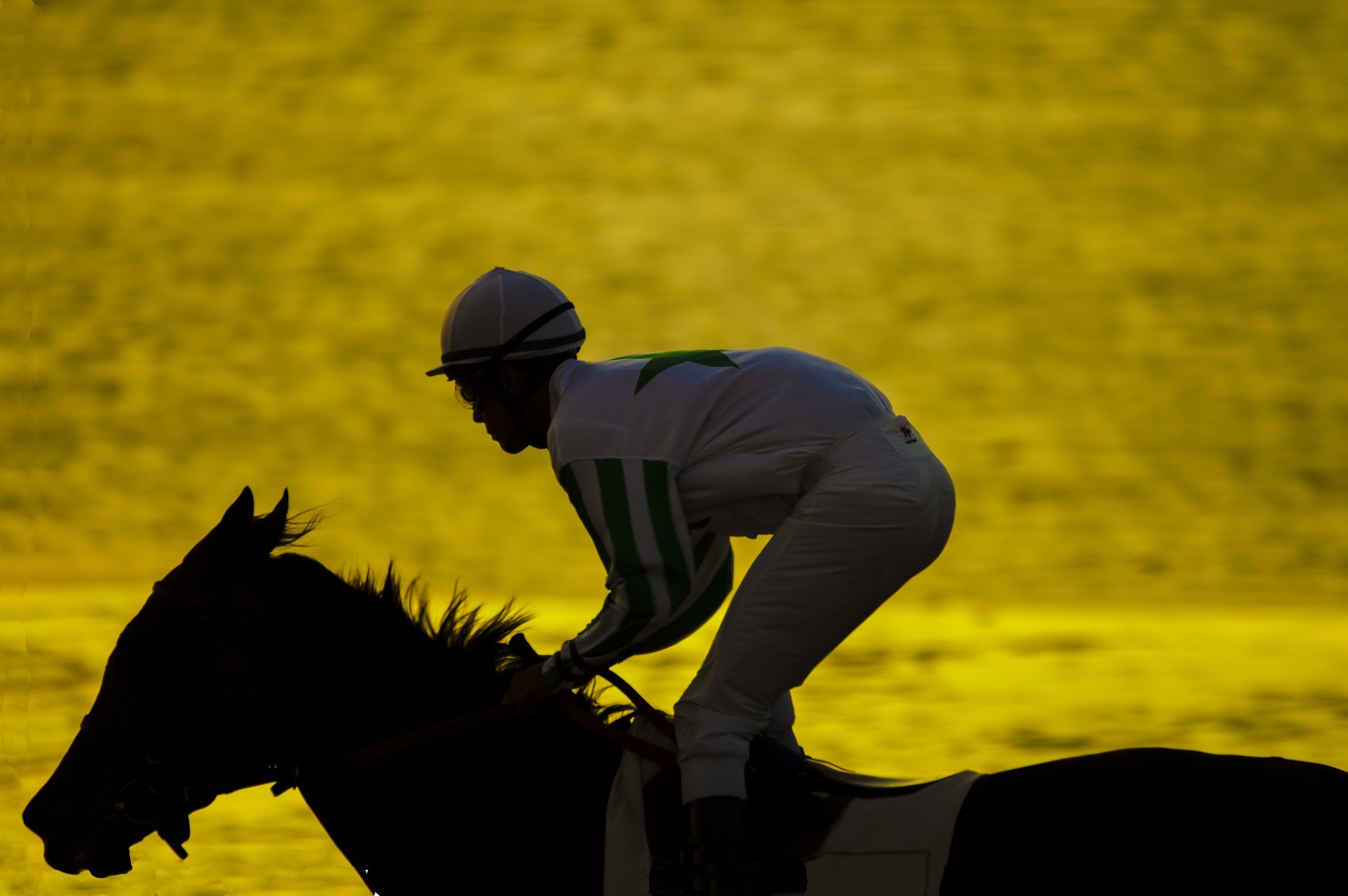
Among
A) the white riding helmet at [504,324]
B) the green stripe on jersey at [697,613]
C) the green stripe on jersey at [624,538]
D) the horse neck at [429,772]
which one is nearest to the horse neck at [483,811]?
the horse neck at [429,772]

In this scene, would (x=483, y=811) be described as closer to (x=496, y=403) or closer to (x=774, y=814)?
(x=774, y=814)

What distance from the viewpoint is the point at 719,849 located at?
2994 millimetres

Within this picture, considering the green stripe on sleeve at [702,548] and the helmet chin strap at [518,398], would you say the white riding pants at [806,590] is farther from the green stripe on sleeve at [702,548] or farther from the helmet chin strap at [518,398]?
the helmet chin strap at [518,398]

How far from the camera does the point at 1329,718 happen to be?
31.2ft

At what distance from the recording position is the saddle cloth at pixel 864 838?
299cm

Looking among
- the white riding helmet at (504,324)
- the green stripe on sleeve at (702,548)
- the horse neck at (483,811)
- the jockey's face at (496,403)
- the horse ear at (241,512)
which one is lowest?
the horse neck at (483,811)

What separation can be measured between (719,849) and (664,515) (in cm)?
61

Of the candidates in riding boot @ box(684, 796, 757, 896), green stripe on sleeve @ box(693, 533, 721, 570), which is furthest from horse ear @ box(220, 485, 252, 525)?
riding boot @ box(684, 796, 757, 896)

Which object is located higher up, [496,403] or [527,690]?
[496,403]

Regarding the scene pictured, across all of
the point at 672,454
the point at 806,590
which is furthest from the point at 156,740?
the point at 806,590

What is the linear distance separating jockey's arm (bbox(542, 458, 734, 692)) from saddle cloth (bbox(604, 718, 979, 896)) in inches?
9.4

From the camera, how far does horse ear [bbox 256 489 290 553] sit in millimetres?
3418

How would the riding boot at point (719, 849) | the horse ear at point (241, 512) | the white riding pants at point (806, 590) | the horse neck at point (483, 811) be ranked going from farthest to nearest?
the horse ear at point (241, 512), the horse neck at point (483, 811), the white riding pants at point (806, 590), the riding boot at point (719, 849)

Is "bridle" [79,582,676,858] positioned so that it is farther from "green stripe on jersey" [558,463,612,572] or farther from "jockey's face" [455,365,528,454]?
"jockey's face" [455,365,528,454]
